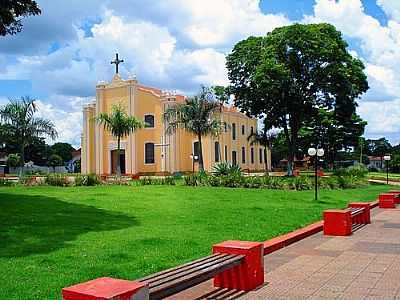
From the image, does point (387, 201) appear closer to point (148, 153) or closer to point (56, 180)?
point (56, 180)

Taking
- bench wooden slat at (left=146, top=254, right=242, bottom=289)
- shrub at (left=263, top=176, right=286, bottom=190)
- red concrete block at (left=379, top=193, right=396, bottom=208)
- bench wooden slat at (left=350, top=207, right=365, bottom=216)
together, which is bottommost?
red concrete block at (left=379, top=193, right=396, bottom=208)

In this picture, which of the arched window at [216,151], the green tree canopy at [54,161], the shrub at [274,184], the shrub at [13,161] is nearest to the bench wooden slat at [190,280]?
the shrub at [274,184]

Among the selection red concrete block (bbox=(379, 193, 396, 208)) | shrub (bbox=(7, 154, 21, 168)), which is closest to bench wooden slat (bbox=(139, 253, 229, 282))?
red concrete block (bbox=(379, 193, 396, 208))

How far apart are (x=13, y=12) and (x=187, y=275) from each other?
1137cm

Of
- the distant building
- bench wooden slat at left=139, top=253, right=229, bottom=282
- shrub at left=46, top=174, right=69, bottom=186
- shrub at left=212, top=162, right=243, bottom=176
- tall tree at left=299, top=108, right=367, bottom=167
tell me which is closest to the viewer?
bench wooden slat at left=139, top=253, right=229, bottom=282

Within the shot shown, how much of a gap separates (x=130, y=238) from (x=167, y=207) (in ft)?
19.7

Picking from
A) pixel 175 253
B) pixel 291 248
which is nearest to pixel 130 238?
pixel 175 253

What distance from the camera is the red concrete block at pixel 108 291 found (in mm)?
4125

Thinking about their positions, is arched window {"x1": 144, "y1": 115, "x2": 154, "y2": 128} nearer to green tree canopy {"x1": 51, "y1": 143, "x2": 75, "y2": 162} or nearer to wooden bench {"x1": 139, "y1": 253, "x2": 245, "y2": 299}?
green tree canopy {"x1": 51, "y1": 143, "x2": 75, "y2": 162}

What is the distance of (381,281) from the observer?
23.1 ft

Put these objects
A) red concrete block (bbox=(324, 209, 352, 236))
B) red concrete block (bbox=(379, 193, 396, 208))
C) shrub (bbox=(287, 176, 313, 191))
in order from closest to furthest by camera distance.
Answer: red concrete block (bbox=(324, 209, 352, 236)) < red concrete block (bbox=(379, 193, 396, 208)) < shrub (bbox=(287, 176, 313, 191))

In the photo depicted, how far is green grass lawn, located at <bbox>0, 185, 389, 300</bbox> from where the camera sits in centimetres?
695

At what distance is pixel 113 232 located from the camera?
1055cm

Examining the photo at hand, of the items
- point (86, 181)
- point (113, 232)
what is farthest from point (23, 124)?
point (113, 232)
